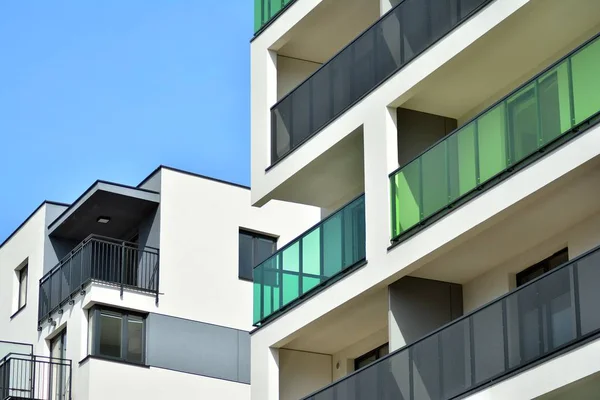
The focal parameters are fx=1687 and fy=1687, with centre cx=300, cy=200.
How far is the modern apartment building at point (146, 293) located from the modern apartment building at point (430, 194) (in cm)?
1088

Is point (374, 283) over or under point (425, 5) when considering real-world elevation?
under

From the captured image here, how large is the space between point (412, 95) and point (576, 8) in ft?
11.9

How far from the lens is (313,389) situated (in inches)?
1221

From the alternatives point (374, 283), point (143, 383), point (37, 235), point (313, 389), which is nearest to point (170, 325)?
point (143, 383)

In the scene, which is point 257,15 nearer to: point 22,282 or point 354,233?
point 354,233

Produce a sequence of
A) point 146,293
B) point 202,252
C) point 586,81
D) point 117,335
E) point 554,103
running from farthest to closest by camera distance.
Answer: point 202,252 < point 146,293 < point 117,335 < point 554,103 < point 586,81

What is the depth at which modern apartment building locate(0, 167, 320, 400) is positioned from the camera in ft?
136

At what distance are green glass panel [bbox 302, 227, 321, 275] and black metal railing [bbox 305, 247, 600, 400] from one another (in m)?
2.89

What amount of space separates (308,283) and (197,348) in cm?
1393

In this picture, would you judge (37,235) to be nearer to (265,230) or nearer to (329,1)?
(265,230)

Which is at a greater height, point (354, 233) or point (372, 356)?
point (354, 233)

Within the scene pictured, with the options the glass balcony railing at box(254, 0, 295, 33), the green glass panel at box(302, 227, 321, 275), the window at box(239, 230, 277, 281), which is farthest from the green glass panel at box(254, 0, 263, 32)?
the window at box(239, 230, 277, 281)

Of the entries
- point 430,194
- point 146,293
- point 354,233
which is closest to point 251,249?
point 146,293

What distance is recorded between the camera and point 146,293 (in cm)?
4222
